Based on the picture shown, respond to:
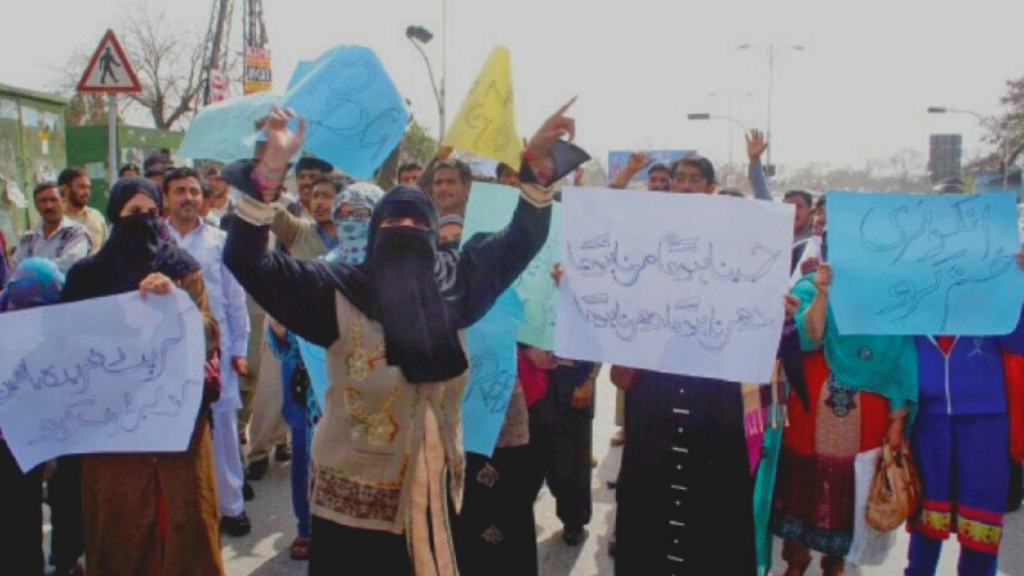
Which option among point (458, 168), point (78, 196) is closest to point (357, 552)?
point (458, 168)

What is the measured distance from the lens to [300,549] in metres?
4.55

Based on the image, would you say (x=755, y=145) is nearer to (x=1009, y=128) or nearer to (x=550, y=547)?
(x=550, y=547)

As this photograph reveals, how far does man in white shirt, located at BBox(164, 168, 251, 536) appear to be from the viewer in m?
4.84

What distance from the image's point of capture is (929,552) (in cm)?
366

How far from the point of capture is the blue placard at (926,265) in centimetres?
332

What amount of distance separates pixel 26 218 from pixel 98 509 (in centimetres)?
710

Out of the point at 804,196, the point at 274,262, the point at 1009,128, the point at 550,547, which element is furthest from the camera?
the point at 1009,128

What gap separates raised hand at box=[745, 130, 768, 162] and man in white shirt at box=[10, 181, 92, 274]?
3901 mm

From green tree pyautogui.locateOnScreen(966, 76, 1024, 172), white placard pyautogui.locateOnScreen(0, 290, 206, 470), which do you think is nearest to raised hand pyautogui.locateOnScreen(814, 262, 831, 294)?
white placard pyautogui.locateOnScreen(0, 290, 206, 470)

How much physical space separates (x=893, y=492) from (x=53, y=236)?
4815 millimetres

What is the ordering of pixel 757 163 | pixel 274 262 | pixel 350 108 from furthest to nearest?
pixel 350 108 < pixel 757 163 < pixel 274 262

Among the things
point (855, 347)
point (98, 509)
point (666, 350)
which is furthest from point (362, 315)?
point (855, 347)

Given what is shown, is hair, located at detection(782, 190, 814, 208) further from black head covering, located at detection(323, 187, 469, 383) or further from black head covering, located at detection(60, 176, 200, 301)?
black head covering, located at detection(60, 176, 200, 301)

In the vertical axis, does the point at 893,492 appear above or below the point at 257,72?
below
